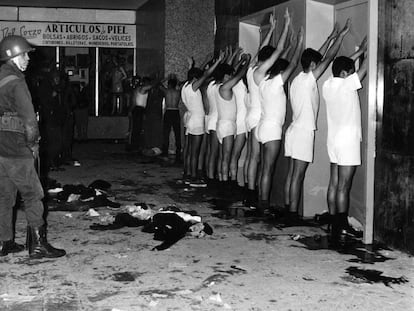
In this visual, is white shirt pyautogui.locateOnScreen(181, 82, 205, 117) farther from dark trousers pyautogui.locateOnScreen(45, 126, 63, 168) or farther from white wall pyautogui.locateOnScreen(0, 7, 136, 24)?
white wall pyautogui.locateOnScreen(0, 7, 136, 24)

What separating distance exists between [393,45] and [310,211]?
2611 mm

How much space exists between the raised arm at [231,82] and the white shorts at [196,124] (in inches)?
54.2

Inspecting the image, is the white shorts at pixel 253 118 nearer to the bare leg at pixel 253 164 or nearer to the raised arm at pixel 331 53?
the bare leg at pixel 253 164

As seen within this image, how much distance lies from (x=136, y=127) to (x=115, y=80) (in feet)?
14.7

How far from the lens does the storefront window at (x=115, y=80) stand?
20.3 m

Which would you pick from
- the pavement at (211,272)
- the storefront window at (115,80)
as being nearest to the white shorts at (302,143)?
the pavement at (211,272)

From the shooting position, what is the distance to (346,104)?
7141mm

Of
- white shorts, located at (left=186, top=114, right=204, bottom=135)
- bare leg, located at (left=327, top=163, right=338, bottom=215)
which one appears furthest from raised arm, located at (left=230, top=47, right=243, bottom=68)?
bare leg, located at (left=327, top=163, right=338, bottom=215)

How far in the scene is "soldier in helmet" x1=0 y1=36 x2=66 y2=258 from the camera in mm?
6094

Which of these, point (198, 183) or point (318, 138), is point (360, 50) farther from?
point (198, 183)

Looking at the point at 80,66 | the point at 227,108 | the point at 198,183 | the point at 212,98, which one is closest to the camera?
the point at 227,108

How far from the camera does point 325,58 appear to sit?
25.2ft

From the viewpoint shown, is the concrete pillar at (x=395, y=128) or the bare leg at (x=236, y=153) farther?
the bare leg at (x=236, y=153)

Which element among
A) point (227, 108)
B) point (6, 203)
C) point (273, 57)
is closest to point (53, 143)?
point (227, 108)
